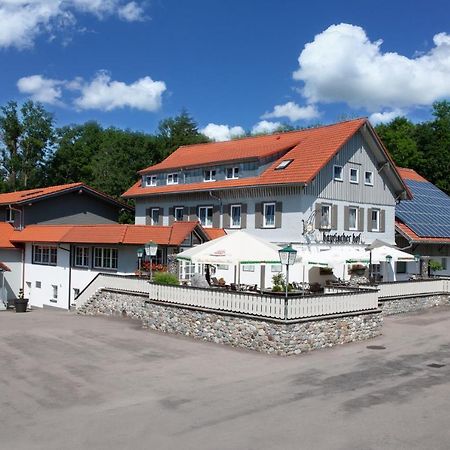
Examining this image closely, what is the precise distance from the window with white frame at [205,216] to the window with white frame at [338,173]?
7.74 metres

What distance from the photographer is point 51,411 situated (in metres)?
10.1

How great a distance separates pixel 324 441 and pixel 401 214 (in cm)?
2984

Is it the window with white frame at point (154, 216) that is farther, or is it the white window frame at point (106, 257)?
the window with white frame at point (154, 216)

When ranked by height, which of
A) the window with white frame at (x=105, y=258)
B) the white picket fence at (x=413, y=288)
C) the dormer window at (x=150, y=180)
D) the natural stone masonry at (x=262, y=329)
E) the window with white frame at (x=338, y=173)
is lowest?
the natural stone masonry at (x=262, y=329)

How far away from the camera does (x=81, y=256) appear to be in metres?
32.1

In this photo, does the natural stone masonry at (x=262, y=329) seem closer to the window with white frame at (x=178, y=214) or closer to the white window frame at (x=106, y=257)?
the white window frame at (x=106, y=257)

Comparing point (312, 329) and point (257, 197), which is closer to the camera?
point (312, 329)

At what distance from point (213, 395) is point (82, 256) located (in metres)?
22.2

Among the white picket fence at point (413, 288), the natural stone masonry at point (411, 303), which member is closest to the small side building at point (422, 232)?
the white picket fence at point (413, 288)

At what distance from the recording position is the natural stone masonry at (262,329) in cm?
1597

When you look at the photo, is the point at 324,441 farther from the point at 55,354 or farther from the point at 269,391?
the point at 55,354

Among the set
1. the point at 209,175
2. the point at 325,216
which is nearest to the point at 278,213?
the point at 325,216

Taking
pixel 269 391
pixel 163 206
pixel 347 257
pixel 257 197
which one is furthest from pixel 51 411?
pixel 163 206

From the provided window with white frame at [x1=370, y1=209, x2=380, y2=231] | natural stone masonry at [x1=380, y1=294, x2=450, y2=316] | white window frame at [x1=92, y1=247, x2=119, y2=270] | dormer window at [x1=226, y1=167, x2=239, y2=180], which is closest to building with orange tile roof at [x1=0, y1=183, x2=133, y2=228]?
white window frame at [x1=92, y1=247, x2=119, y2=270]
